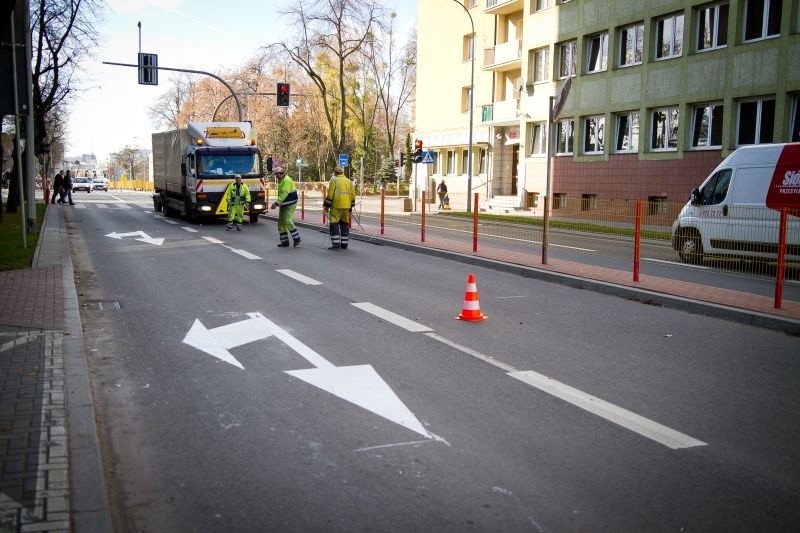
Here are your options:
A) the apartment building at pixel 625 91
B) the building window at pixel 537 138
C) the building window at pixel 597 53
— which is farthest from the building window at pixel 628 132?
the building window at pixel 537 138

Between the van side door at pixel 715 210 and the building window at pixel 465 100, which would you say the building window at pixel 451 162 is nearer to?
the building window at pixel 465 100

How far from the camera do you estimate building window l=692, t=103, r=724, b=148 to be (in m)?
27.4

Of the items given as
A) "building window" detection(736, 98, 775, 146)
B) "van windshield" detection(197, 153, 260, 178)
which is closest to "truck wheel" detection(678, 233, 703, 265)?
"building window" detection(736, 98, 775, 146)

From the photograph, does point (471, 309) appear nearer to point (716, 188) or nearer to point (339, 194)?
point (339, 194)

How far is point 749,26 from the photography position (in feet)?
85.2

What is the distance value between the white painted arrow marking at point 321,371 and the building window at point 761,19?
22642mm

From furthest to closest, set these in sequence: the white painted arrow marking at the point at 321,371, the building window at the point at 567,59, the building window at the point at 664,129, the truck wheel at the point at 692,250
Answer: the building window at the point at 567,59
the building window at the point at 664,129
the truck wheel at the point at 692,250
the white painted arrow marking at the point at 321,371

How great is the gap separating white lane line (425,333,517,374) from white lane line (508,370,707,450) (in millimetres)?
178

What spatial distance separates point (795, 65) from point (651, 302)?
56.9ft

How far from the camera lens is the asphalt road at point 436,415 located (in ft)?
12.7

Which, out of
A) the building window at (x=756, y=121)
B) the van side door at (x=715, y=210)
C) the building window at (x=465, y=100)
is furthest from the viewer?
the building window at (x=465, y=100)

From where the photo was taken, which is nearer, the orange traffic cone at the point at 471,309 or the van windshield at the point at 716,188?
the orange traffic cone at the point at 471,309

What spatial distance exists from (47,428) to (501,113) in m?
39.2

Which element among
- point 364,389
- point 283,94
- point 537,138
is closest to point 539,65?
point 537,138
